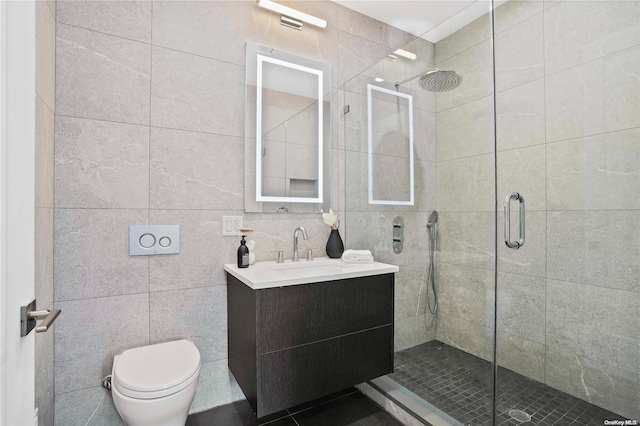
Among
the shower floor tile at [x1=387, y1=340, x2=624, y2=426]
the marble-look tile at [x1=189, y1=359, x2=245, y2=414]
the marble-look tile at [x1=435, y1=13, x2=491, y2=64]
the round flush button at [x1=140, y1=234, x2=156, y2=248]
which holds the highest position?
the marble-look tile at [x1=435, y1=13, x2=491, y2=64]

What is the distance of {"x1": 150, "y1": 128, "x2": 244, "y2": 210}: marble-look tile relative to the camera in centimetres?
171

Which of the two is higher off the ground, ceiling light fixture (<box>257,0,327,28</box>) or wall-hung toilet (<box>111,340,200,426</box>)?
ceiling light fixture (<box>257,0,327,28</box>)

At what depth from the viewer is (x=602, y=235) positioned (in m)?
1.44

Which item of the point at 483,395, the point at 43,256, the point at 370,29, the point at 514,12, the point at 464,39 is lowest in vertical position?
the point at 483,395

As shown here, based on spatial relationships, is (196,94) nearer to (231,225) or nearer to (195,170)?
(195,170)

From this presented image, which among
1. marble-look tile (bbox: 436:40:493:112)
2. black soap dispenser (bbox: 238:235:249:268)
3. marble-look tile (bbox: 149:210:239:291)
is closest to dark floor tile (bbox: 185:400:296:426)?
marble-look tile (bbox: 149:210:239:291)

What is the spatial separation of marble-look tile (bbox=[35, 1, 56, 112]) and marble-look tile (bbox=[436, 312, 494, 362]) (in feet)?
6.99

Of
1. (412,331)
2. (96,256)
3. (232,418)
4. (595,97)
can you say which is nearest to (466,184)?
(595,97)

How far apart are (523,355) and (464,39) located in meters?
1.71

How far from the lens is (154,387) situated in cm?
123

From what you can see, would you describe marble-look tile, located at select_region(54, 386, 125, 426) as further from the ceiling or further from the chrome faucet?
the ceiling

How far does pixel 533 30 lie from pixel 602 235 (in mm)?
1118

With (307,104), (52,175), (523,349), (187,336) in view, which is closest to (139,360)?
(187,336)

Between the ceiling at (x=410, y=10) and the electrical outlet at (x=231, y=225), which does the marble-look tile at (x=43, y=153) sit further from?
the ceiling at (x=410, y=10)
